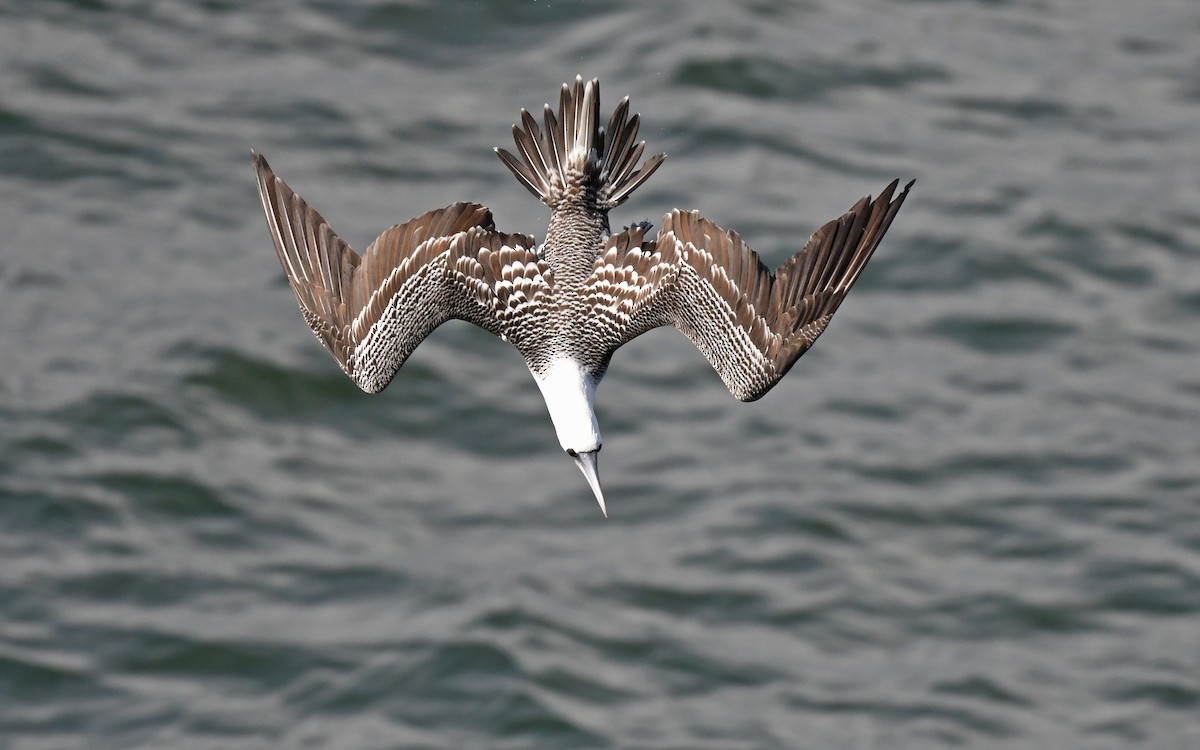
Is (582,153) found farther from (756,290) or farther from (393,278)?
(756,290)

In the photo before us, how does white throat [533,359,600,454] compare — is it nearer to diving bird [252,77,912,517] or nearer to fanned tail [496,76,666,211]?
diving bird [252,77,912,517]

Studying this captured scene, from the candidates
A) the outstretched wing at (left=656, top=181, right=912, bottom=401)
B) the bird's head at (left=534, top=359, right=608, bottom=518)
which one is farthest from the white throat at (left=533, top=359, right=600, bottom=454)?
the outstretched wing at (left=656, top=181, right=912, bottom=401)

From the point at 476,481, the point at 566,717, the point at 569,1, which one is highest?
the point at 569,1

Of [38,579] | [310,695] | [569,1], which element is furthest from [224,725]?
[569,1]

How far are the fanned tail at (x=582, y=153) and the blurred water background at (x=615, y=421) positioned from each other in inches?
405

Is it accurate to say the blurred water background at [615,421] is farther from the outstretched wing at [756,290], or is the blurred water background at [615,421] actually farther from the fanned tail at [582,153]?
the outstretched wing at [756,290]

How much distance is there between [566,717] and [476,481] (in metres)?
2.86

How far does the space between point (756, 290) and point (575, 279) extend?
2.54 feet

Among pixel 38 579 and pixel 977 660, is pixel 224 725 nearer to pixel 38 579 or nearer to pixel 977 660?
pixel 38 579

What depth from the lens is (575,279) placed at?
303 inches

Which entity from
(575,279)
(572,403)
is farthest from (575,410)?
(575,279)

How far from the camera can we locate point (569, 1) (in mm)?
22875

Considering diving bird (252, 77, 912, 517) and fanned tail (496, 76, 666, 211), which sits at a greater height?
fanned tail (496, 76, 666, 211)

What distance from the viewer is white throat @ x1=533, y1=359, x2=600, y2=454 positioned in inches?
298
